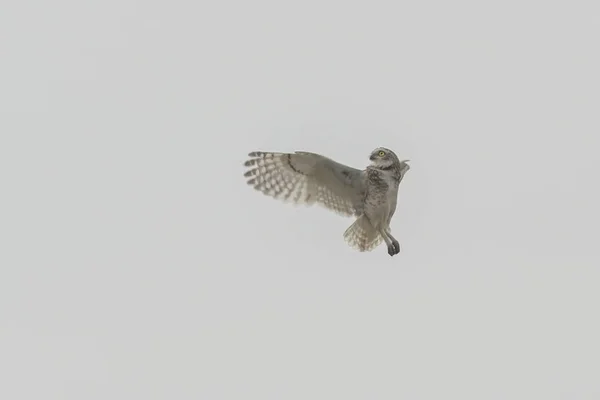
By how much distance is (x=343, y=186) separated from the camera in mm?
13625

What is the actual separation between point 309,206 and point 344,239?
23.3 inches

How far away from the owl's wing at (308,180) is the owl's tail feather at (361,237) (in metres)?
0.19

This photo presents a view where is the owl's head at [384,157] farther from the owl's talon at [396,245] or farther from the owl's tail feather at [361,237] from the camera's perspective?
the owl's tail feather at [361,237]

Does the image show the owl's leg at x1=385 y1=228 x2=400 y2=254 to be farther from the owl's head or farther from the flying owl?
the owl's head

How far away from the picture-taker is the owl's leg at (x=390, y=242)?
13.1m

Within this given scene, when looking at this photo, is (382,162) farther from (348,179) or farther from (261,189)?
(261,189)

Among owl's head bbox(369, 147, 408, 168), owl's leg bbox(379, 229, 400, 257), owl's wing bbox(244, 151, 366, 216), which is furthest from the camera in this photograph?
owl's wing bbox(244, 151, 366, 216)

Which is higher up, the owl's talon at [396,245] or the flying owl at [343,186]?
the flying owl at [343,186]

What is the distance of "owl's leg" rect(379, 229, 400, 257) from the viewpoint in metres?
13.1

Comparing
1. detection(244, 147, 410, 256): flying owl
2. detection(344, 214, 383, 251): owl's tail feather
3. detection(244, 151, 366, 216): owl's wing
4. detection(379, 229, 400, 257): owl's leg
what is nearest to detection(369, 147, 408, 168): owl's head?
detection(244, 147, 410, 256): flying owl

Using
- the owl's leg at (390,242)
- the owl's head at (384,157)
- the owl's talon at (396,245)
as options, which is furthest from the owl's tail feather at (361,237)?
the owl's head at (384,157)

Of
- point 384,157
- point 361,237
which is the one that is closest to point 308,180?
point 361,237

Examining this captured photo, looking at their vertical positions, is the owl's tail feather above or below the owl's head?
below

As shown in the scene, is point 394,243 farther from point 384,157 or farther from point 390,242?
point 384,157
